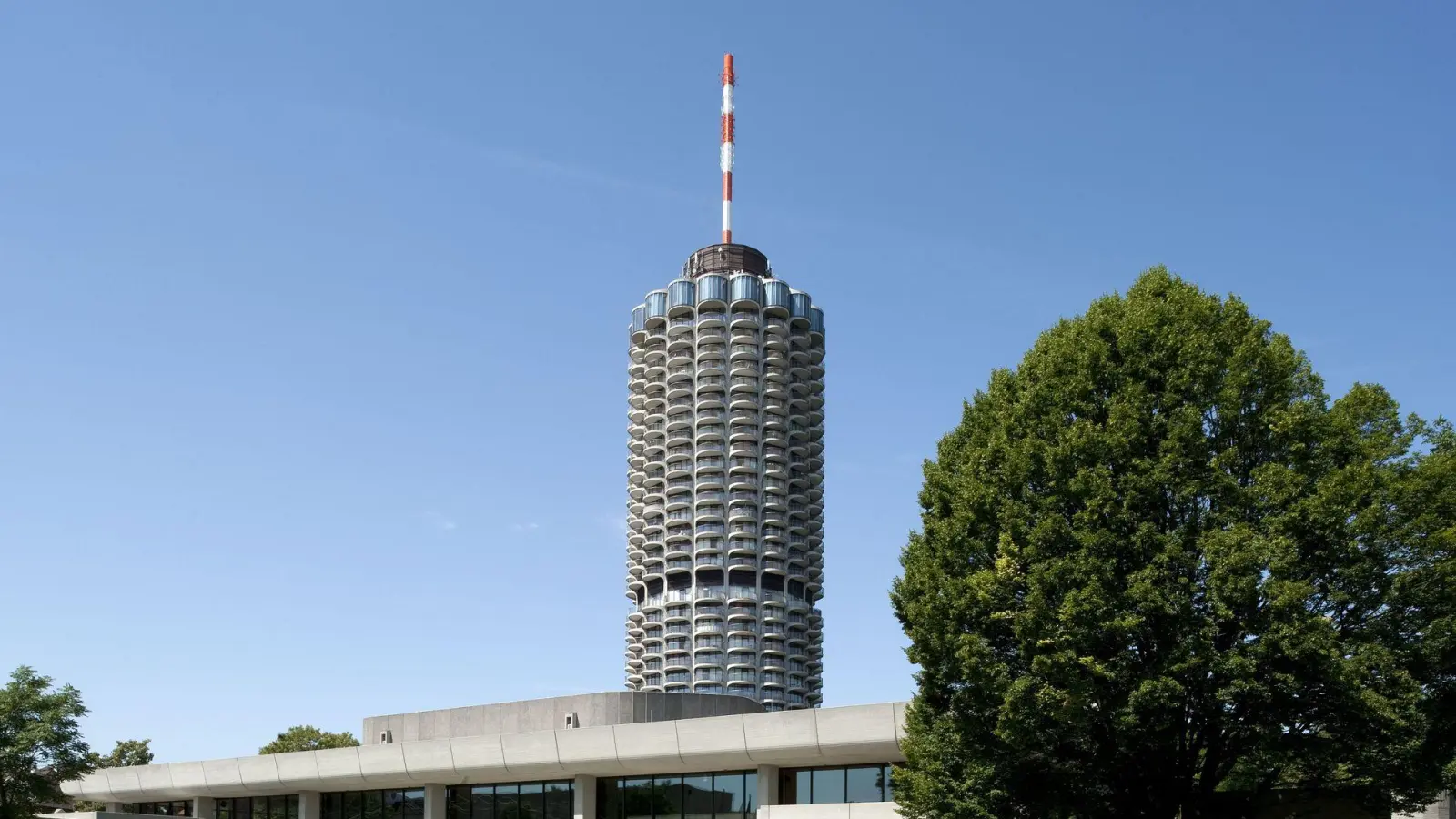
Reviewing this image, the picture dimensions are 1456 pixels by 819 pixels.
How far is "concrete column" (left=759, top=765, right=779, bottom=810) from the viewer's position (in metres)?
52.7

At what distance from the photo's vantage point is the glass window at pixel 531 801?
59.8 metres

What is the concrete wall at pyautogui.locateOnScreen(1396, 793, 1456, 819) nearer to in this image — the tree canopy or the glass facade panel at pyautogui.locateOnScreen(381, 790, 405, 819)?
the glass facade panel at pyautogui.locateOnScreen(381, 790, 405, 819)

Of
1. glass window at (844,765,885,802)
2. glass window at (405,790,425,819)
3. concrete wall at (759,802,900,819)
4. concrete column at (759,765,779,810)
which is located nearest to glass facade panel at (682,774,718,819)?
concrete column at (759,765,779,810)

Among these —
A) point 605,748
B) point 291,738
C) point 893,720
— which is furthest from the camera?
point 291,738

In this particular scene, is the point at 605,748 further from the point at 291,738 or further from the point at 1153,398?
the point at 291,738

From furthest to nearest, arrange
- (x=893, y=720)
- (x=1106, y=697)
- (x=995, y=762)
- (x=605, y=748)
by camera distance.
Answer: (x=605, y=748) → (x=893, y=720) → (x=995, y=762) → (x=1106, y=697)

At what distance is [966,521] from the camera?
→ 40.4 m

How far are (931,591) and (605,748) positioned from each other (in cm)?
1954

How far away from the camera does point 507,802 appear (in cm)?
6094

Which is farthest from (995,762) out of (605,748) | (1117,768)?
(605,748)

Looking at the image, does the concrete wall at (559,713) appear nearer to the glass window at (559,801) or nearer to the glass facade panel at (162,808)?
the glass window at (559,801)

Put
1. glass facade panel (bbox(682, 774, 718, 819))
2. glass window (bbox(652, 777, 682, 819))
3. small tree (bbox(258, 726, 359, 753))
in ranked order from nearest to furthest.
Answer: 1. glass facade panel (bbox(682, 774, 718, 819))
2. glass window (bbox(652, 777, 682, 819))
3. small tree (bbox(258, 726, 359, 753))

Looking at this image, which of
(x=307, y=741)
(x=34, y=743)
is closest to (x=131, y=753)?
(x=307, y=741)

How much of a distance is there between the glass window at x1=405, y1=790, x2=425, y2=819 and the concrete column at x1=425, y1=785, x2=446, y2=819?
63 cm
